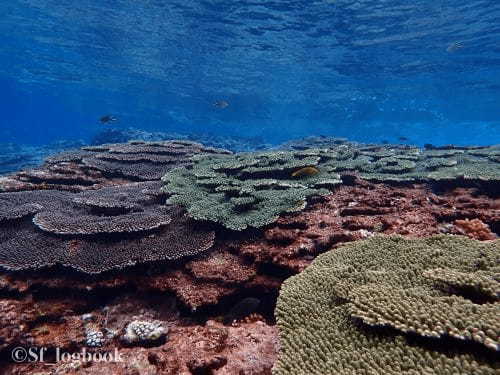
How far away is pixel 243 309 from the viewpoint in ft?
15.5

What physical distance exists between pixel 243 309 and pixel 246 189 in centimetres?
282

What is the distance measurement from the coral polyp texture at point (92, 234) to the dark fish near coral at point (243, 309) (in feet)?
4.03

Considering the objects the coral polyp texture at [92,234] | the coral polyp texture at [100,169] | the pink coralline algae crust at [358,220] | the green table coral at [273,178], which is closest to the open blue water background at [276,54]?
the green table coral at [273,178]

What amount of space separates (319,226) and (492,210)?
11.2ft

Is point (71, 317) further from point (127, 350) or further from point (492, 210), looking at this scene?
point (492, 210)

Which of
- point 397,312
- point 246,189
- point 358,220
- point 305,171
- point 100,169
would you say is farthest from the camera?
point 100,169

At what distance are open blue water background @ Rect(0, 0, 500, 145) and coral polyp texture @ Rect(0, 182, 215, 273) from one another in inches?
730

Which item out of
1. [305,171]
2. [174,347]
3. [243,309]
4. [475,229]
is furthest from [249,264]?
[475,229]

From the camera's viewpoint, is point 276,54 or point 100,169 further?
point 276,54

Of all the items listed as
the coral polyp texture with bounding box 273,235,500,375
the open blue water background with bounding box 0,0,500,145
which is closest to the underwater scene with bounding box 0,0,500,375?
the coral polyp texture with bounding box 273,235,500,375

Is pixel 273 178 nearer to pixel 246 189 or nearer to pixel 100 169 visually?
pixel 246 189

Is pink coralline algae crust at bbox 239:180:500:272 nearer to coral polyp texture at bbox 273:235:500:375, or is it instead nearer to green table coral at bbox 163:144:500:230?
green table coral at bbox 163:144:500:230

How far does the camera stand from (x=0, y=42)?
4088 cm

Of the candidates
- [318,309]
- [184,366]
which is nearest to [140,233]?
[184,366]
